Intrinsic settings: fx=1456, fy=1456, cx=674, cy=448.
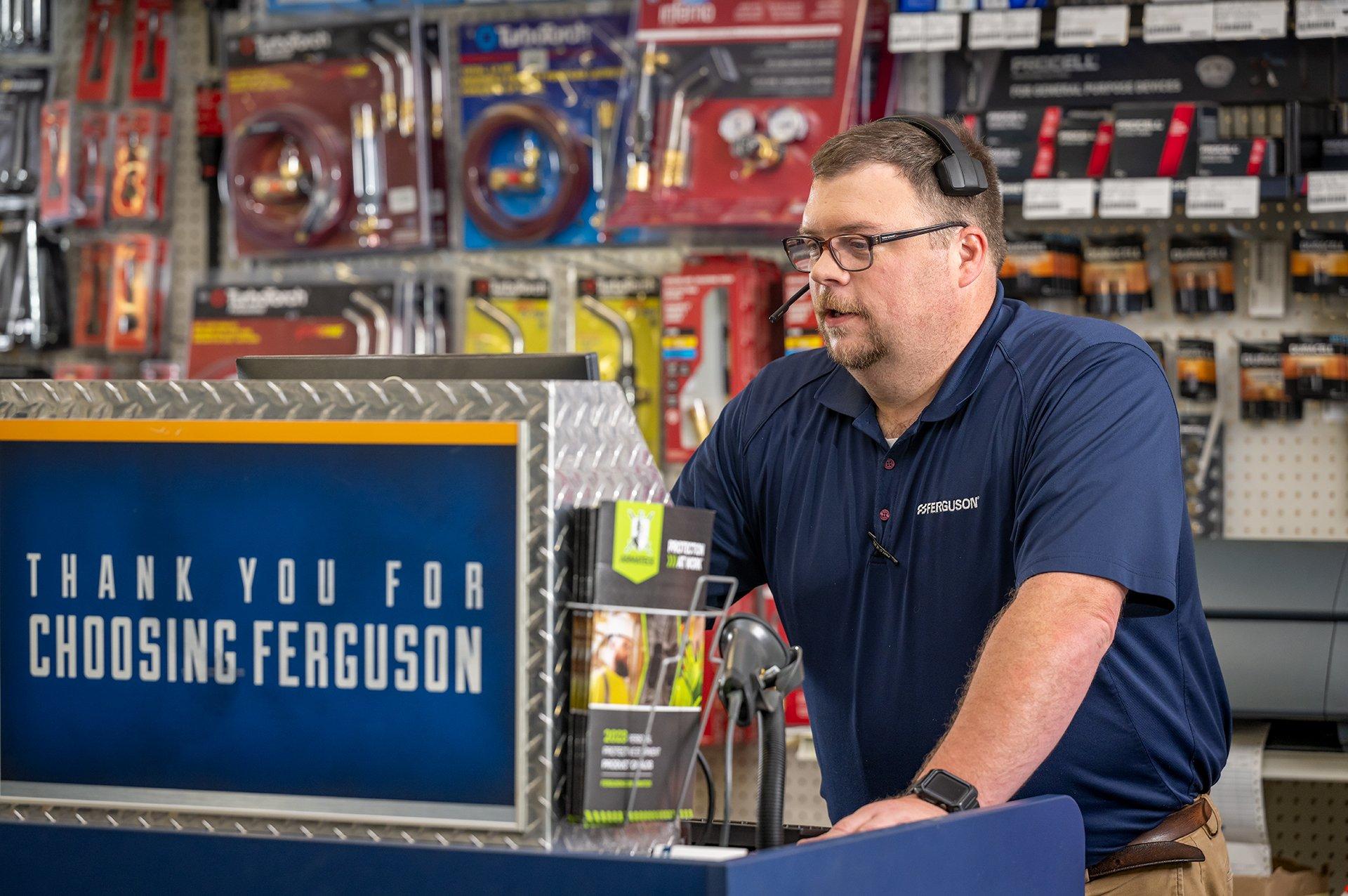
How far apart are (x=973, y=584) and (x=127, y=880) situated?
1.03 metres

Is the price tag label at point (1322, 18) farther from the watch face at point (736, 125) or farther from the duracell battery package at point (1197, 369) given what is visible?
the watch face at point (736, 125)

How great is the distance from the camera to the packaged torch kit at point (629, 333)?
376 cm

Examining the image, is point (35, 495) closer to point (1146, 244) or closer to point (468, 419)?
point (468, 419)

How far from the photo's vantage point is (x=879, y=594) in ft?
6.00

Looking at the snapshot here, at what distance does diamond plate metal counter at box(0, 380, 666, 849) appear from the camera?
1080 mm

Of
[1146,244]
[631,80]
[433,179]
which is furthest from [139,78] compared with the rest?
[1146,244]

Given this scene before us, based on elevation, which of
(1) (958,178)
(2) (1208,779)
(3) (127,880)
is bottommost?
(2) (1208,779)

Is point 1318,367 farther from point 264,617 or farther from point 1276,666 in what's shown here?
point 264,617

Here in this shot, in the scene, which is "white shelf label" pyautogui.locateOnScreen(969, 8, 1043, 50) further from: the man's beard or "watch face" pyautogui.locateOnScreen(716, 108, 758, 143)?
the man's beard

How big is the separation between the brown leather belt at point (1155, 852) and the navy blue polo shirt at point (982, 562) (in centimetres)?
1

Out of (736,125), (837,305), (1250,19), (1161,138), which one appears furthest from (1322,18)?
(837,305)

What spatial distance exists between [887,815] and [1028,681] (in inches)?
11.8

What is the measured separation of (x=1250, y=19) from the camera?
10.6 ft

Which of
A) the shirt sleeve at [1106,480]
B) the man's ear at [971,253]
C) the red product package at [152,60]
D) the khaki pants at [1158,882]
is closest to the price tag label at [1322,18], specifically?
the man's ear at [971,253]
